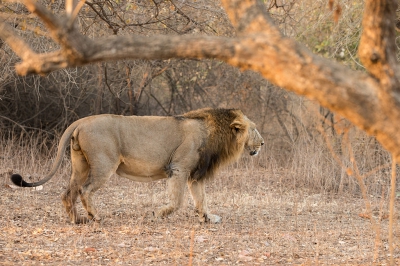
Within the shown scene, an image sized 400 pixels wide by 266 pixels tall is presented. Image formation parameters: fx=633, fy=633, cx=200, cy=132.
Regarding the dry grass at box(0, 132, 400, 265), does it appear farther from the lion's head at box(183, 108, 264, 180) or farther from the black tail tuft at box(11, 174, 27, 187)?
the lion's head at box(183, 108, 264, 180)

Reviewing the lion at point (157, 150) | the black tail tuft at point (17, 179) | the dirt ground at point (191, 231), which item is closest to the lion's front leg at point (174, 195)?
the lion at point (157, 150)

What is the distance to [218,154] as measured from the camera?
7.20 meters

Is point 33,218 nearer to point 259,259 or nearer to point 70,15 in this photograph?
point 259,259

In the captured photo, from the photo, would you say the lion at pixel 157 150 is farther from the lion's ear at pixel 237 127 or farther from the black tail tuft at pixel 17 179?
the black tail tuft at pixel 17 179

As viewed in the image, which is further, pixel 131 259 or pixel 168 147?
pixel 168 147

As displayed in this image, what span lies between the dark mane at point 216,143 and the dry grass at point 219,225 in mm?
601

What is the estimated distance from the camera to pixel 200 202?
6992 mm

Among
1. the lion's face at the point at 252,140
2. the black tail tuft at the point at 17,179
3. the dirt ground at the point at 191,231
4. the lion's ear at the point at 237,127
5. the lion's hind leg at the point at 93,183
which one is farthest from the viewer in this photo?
the lion's face at the point at 252,140

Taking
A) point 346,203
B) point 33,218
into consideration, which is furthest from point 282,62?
point 346,203

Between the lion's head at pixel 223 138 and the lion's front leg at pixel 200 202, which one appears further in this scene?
the lion's head at pixel 223 138

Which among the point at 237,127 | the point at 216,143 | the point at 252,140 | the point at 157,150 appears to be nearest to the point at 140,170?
the point at 157,150

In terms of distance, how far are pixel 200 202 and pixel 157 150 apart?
2.44 ft

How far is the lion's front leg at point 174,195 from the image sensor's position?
6.73 m

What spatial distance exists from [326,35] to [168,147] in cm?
673
